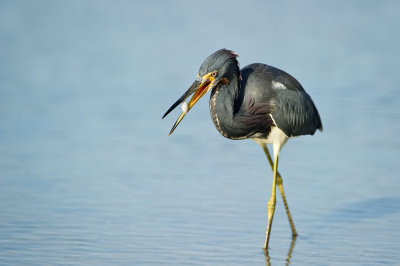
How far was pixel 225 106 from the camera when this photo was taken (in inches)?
263

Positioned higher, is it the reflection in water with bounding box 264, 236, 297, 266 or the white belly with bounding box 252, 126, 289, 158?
the white belly with bounding box 252, 126, 289, 158

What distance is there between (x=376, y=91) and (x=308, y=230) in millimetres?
6656

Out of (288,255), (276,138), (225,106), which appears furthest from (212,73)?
(288,255)

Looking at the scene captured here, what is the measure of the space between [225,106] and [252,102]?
339mm

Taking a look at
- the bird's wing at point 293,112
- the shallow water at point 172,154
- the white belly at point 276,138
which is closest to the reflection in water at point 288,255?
the shallow water at point 172,154

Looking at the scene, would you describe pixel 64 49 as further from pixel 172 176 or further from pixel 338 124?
pixel 172 176

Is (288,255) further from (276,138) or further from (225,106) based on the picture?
(225,106)

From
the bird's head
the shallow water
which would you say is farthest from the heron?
the shallow water

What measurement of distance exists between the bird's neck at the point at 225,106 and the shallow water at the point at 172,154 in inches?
37.4

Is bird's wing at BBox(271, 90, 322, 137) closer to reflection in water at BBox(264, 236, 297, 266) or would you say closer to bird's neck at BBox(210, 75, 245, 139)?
bird's neck at BBox(210, 75, 245, 139)

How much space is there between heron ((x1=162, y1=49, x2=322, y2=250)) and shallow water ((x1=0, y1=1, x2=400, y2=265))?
73 centimetres

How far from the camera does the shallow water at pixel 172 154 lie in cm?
662

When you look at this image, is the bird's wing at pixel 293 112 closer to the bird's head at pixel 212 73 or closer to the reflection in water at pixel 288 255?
the bird's head at pixel 212 73

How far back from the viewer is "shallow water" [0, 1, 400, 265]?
6.62 m
